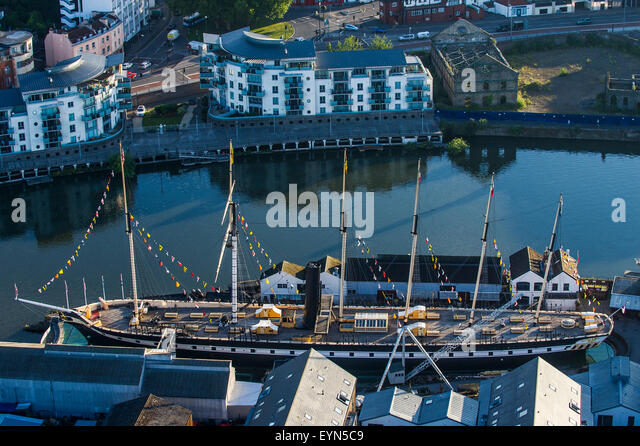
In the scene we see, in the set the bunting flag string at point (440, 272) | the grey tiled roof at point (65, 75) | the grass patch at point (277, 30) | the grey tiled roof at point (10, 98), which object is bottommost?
the bunting flag string at point (440, 272)

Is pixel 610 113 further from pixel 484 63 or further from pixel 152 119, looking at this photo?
pixel 152 119

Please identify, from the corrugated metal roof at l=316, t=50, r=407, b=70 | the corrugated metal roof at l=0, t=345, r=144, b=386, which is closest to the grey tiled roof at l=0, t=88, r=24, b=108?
the corrugated metal roof at l=316, t=50, r=407, b=70

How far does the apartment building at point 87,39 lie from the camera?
328ft

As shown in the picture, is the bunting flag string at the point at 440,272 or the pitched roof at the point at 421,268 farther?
the pitched roof at the point at 421,268

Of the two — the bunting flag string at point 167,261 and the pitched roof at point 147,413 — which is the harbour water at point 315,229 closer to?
the bunting flag string at point 167,261

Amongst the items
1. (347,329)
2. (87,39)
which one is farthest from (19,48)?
(347,329)

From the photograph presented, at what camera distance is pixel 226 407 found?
165 ft

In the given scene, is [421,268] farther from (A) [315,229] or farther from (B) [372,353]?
(A) [315,229]

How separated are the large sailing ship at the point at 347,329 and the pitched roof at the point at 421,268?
126 inches

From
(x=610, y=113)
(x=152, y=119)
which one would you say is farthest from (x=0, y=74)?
(x=610, y=113)

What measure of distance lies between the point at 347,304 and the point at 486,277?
27.9 ft

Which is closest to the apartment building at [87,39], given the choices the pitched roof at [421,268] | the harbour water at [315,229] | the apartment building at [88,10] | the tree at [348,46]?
the apartment building at [88,10]

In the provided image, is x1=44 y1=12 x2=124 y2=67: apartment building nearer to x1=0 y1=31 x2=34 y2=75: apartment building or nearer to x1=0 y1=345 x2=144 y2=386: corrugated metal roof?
x1=0 y1=31 x2=34 y2=75: apartment building

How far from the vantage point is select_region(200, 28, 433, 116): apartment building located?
8988cm
